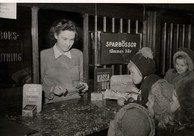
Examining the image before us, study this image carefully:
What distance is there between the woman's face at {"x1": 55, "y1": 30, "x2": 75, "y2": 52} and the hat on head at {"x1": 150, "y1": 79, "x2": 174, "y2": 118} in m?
0.99

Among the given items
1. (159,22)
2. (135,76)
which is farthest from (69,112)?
(159,22)

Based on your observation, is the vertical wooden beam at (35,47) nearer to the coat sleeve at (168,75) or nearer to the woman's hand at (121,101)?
the woman's hand at (121,101)

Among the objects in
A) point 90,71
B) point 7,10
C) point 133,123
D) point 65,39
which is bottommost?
point 133,123

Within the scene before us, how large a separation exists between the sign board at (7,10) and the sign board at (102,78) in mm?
1067

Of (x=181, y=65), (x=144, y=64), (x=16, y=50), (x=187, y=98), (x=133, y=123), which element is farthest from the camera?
(x=181, y=65)

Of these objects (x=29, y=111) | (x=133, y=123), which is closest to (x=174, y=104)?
(x=133, y=123)

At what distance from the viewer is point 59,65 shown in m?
2.37

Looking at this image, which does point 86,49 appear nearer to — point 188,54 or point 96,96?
point 96,96

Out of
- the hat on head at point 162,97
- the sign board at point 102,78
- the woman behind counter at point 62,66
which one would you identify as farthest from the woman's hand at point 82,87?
the hat on head at point 162,97

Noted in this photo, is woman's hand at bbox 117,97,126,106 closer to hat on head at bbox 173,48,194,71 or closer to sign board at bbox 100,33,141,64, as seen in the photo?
sign board at bbox 100,33,141,64

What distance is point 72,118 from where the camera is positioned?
5.83ft

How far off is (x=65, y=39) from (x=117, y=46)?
0.65 metres

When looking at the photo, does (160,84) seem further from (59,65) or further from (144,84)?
(59,65)

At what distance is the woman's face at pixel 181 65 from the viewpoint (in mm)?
2811
